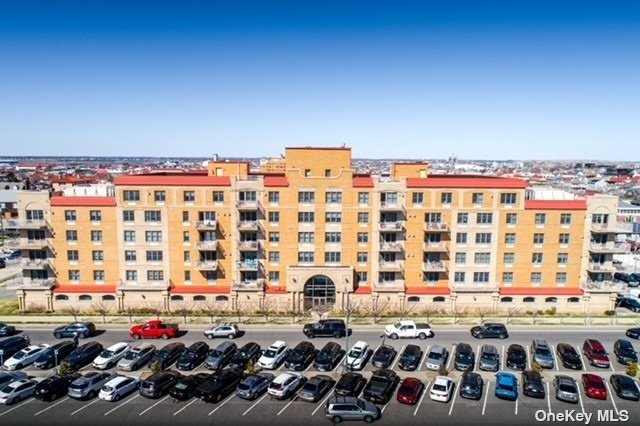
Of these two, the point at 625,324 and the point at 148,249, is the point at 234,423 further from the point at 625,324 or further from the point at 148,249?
the point at 625,324

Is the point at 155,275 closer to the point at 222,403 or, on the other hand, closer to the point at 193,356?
the point at 193,356

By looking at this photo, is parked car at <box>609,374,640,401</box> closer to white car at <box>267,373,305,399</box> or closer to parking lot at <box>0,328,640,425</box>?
parking lot at <box>0,328,640,425</box>

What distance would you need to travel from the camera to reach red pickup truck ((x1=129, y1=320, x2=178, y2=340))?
5553cm

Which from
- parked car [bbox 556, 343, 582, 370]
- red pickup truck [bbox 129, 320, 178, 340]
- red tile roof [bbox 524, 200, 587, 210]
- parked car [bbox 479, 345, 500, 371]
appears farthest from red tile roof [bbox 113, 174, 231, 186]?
parked car [bbox 556, 343, 582, 370]

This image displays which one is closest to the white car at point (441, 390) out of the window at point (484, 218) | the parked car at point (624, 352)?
the parked car at point (624, 352)

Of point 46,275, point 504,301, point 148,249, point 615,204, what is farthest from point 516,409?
point 46,275

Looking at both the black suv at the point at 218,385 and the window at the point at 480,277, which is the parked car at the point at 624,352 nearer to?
the window at the point at 480,277

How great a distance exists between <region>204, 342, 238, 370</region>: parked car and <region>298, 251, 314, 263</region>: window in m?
17.4

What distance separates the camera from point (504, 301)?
6556 cm

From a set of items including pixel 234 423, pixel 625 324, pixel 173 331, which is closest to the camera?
pixel 234 423

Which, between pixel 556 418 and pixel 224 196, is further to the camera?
pixel 224 196

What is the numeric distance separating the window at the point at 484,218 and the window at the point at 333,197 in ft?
62.5

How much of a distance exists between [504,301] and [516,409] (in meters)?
28.0

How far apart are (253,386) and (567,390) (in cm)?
2726
